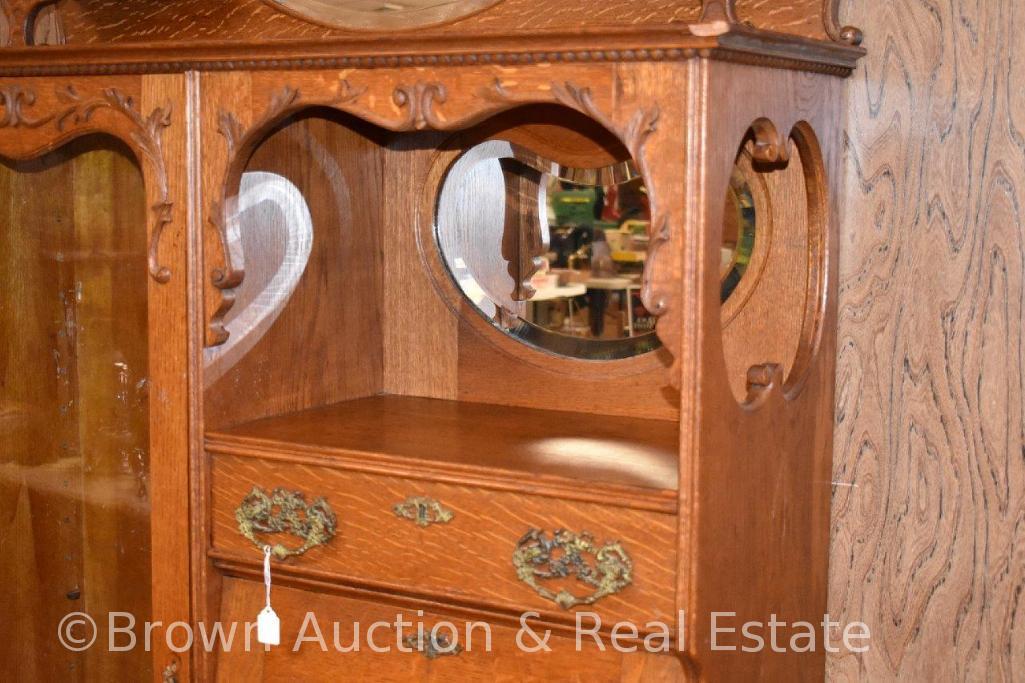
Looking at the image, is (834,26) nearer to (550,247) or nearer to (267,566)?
(550,247)

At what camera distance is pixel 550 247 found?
7.59 ft

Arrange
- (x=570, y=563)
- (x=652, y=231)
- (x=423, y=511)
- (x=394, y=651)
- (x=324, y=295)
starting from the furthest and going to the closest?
1. (x=324, y=295)
2. (x=394, y=651)
3. (x=423, y=511)
4. (x=570, y=563)
5. (x=652, y=231)

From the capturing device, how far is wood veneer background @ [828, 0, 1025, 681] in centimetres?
206

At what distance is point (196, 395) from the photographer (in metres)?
2.18

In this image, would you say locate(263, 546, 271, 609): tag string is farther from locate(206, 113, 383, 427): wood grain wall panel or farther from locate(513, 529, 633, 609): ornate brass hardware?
locate(513, 529, 633, 609): ornate brass hardware

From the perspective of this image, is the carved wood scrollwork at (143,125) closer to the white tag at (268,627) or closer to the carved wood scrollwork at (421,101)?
the carved wood scrollwork at (421,101)

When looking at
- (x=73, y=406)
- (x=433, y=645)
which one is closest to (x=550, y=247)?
(x=433, y=645)

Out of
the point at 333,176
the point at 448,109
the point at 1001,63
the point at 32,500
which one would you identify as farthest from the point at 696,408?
the point at 32,500

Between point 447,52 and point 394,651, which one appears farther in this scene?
A: point 394,651

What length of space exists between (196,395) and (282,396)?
19 centimetres

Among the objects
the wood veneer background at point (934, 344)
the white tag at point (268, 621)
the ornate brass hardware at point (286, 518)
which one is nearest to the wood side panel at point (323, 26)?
the wood veneer background at point (934, 344)

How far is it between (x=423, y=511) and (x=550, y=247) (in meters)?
0.56

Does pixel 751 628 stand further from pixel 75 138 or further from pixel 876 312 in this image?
pixel 75 138

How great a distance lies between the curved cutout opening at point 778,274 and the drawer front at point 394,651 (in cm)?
47
